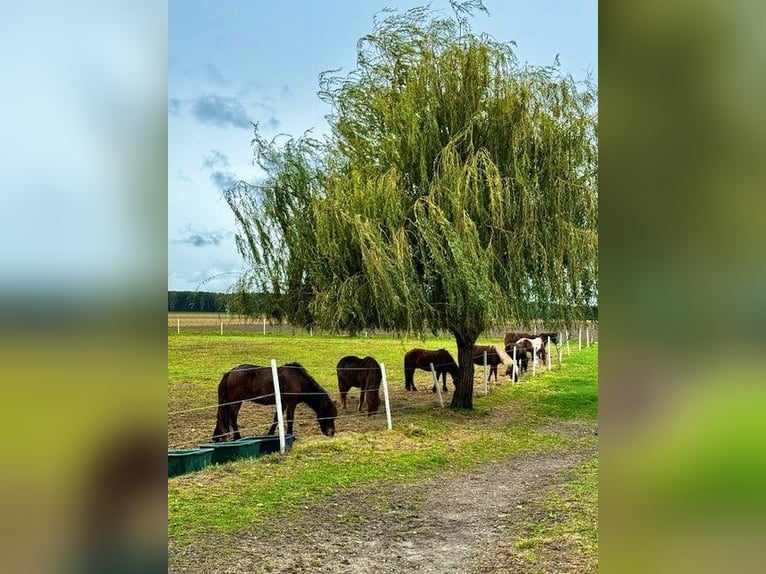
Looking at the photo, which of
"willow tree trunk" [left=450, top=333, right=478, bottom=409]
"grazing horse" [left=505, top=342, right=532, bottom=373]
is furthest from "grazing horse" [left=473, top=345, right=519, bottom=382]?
"willow tree trunk" [left=450, top=333, right=478, bottom=409]

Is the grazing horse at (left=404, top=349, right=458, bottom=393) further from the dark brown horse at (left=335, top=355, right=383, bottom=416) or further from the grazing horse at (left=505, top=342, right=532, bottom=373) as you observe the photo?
the grazing horse at (left=505, top=342, right=532, bottom=373)

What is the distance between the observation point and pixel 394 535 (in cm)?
279

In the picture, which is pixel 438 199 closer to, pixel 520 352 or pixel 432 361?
pixel 432 361

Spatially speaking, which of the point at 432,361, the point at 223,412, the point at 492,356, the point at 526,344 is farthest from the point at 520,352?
the point at 223,412

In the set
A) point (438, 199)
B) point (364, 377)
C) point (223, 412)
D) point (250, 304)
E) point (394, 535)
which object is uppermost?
point (438, 199)

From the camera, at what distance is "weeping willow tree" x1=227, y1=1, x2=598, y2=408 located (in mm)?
4684

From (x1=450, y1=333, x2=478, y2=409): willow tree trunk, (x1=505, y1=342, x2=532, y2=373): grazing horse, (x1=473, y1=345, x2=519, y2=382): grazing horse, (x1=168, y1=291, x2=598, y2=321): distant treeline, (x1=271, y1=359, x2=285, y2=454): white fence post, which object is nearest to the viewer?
(x1=271, y1=359, x2=285, y2=454): white fence post

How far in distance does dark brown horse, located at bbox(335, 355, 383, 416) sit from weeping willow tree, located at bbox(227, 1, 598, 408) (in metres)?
0.84

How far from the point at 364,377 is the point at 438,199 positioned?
193 centimetres
